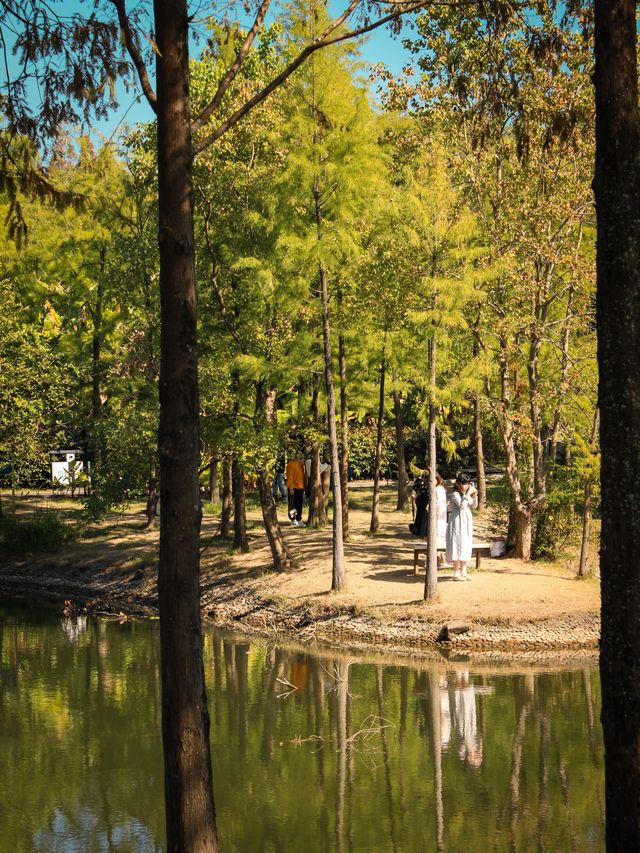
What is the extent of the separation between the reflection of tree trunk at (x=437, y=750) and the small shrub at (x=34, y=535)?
1717 centimetres

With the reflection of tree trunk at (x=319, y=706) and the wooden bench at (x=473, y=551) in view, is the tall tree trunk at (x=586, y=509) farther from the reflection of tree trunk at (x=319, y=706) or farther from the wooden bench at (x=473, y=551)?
the reflection of tree trunk at (x=319, y=706)

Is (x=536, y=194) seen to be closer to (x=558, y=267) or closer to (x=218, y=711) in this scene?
(x=558, y=267)

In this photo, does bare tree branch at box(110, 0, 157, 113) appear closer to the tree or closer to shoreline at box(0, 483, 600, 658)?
the tree

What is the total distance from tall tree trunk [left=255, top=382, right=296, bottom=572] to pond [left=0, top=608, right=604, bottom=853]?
168 inches

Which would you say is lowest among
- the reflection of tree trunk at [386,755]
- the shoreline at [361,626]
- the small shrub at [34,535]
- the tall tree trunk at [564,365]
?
the reflection of tree trunk at [386,755]

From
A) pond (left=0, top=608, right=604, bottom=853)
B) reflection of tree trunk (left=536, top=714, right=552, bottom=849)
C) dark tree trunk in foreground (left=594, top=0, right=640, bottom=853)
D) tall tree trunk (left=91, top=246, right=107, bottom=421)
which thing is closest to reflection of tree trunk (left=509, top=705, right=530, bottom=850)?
pond (left=0, top=608, right=604, bottom=853)

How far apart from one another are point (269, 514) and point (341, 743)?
35.1ft

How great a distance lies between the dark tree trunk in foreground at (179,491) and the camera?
26.4 feet

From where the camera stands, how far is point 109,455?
2516 centimetres

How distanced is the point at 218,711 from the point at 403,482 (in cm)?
1965

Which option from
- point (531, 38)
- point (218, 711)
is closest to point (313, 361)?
point (218, 711)

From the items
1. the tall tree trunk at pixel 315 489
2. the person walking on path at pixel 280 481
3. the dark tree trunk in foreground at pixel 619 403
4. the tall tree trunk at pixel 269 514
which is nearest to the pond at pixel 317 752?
the tall tree trunk at pixel 269 514

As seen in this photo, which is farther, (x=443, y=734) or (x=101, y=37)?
(x=443, y=734)

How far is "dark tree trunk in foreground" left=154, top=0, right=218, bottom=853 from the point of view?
804 centimetres
